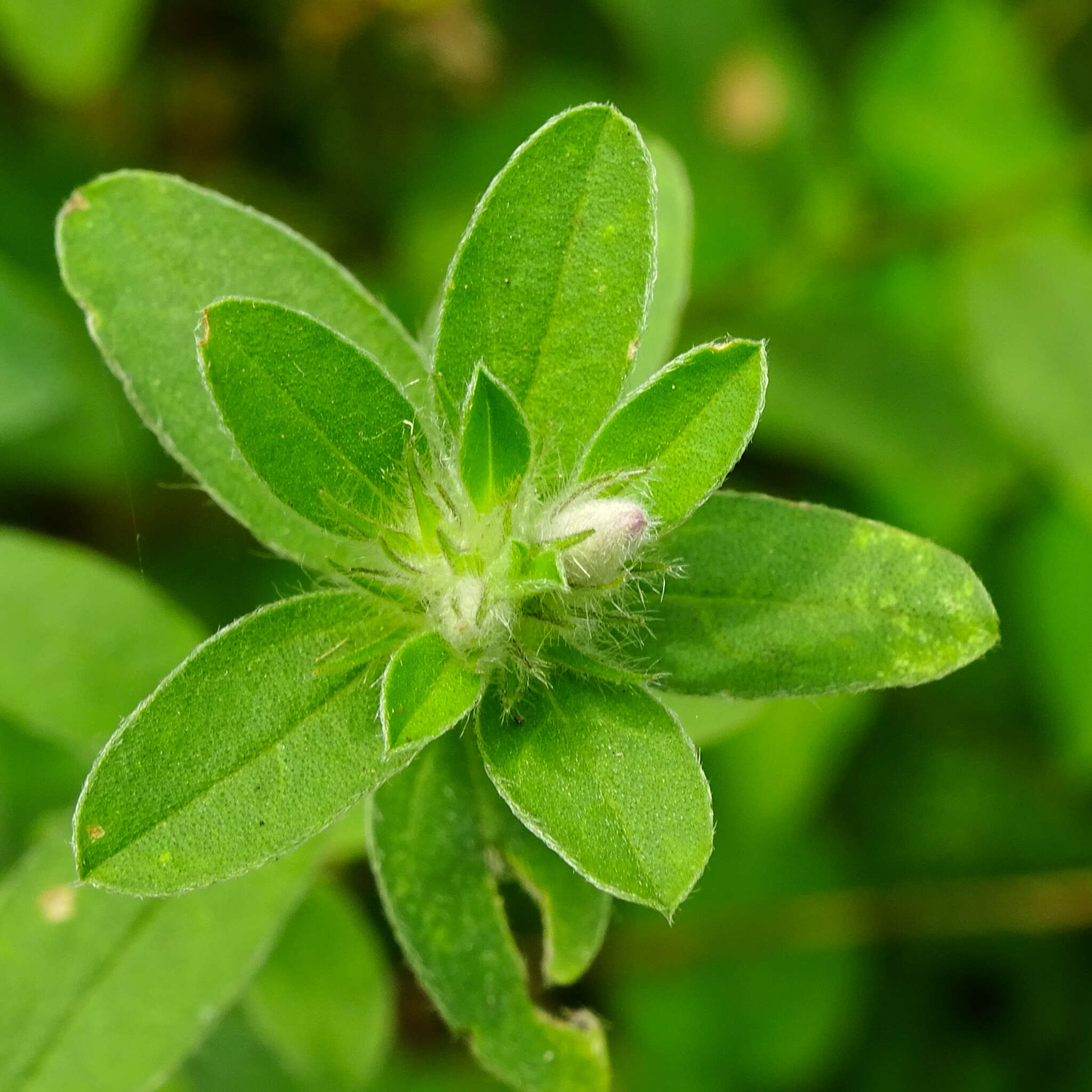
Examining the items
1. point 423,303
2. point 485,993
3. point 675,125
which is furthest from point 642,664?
point 675,125

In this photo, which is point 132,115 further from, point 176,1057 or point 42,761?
point 176,1057

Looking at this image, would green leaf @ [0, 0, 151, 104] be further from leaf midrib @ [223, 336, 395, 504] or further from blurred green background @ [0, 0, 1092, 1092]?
leaf midrib @ [223, 336, 395, 504]

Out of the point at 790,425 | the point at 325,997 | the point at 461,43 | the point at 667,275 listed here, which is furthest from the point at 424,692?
the point at 461,43

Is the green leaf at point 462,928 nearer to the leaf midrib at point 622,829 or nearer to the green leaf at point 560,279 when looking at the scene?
the leaf midrib at point 622,829

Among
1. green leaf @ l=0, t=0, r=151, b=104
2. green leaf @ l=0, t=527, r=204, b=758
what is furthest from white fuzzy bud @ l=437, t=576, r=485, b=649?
green leaf @ l=0, t=0, r=151, b=104

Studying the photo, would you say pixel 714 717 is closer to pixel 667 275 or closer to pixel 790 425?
pixel 667 275

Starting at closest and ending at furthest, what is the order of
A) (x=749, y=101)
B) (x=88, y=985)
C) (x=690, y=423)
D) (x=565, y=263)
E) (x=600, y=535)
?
(x=600, y=535) < (x=690, y=423) < (x=565, y=263) < (x=88, y=985) < (x=749, y=101)

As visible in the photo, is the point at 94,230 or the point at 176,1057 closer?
the point at 94,230
